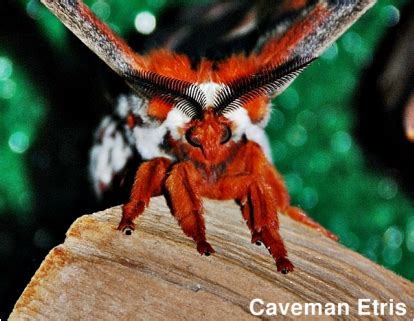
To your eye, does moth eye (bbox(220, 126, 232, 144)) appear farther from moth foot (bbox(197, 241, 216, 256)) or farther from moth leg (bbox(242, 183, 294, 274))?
moth foot (bbox(197, 241, 216, 256))

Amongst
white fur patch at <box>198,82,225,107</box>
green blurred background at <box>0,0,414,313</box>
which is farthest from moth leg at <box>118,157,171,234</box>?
green blurred background at <box>0,0,414,313</box>

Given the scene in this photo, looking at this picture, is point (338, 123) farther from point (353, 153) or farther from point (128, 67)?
point (128, 67)

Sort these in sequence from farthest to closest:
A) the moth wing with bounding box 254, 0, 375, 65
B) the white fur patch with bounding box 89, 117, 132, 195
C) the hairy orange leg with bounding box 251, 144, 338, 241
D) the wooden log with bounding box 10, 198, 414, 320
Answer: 1. the white fur patch with bounding box 89, 117, 132, 195
2. the hairy orange leg with bounding box 251, 144, 338, 241
3. the moth wing with bounding box 254, 0, 375, 65
4. the wooden log with bounding box 10, 198, 414, 320

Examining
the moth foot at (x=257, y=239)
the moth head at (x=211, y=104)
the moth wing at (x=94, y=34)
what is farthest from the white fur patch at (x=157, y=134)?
the moth foot at (x=257, y=239)

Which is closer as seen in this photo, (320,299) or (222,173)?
(320,299)

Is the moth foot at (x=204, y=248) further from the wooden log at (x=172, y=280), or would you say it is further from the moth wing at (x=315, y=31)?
the moth wing at (x=315, y=31)

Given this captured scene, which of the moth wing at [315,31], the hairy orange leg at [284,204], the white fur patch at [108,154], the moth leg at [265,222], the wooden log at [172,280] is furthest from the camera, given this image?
the white fur patch at [108,154]

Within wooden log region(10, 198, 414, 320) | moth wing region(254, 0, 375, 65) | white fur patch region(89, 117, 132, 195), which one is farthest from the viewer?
white fur patch region(89, 117, 132, 195)

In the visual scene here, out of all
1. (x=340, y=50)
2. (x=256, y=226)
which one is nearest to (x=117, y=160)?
(x=256, y=226)
